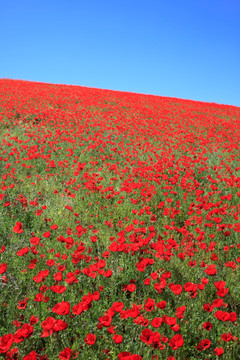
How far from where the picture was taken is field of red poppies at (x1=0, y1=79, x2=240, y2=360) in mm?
2404

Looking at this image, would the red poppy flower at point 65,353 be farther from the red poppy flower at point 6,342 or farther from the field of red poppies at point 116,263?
the red poppy flower at point 6,342

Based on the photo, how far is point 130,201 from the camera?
5562 mm

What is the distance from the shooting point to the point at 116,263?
11.7 feet

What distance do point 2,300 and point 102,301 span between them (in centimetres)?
108

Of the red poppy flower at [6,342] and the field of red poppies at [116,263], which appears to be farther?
the field of red poppies at [116,263]

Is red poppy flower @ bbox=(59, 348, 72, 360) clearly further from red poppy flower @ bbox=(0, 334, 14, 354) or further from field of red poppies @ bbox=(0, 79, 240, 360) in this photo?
red poppy flower @ bbox=(0, 334, 14, 354)

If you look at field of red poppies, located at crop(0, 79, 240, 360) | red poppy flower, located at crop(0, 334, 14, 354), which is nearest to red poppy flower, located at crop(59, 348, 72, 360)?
field of red poppies, located at crop(0, 79, 240, 360)

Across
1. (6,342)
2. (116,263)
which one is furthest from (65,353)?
(116,263)

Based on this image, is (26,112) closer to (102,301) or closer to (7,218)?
(7,218)

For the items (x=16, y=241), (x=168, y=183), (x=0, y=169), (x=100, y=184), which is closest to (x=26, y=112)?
(x=0, y=169)

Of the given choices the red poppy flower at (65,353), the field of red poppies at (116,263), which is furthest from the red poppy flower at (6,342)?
the red poppy flower at (65,353)

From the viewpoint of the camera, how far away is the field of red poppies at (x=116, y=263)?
2404 millimetres

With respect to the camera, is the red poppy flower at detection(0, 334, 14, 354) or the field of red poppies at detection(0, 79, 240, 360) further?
the field of red poppies at detection(0, 79, 240, 360)

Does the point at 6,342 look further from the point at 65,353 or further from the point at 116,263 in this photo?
the point at 116,263
